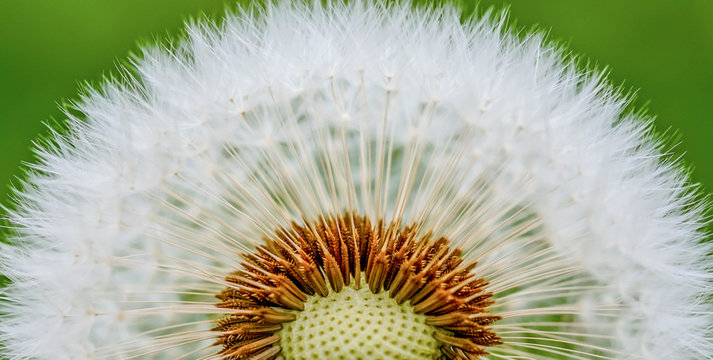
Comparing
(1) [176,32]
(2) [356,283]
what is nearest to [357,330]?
(2) [356,283]

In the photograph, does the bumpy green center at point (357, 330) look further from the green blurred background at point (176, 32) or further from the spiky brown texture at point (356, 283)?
the green blurred background at point (176, 32)

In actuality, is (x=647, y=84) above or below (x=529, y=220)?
above

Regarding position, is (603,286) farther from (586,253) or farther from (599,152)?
(599,152)

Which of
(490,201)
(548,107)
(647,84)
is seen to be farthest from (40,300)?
(647,84)

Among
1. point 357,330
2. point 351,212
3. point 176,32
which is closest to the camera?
point 357,330

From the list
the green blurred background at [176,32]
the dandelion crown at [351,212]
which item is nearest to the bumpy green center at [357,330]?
the dandelion crown at [351,212]

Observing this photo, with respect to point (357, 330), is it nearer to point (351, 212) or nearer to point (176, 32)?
point (351, 212)
